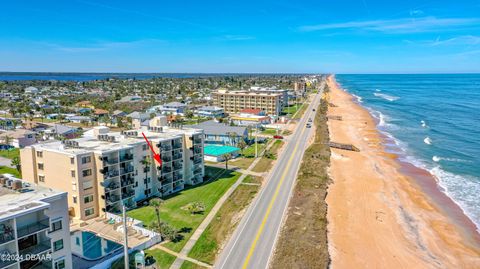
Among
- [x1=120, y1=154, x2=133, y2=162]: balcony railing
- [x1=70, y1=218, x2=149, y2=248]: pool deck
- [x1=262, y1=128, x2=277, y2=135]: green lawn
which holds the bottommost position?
[x1=70, y1=218, x2=149, y2=248]: pool deck

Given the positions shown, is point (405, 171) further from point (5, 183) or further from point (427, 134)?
point (5, 183)

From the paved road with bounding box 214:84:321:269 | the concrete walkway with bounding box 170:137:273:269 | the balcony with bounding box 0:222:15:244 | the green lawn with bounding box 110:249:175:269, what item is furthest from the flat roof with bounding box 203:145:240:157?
the balcony with bounding box 0:222:15:244

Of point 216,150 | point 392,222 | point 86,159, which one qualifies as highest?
point 86,159

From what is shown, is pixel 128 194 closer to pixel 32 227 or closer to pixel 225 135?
pixel 32 227

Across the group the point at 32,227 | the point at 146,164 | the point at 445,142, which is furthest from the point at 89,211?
the point at 445,142

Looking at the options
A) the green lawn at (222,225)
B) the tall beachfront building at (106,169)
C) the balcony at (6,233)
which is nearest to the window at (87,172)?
the tall beachfront building at (106,169)

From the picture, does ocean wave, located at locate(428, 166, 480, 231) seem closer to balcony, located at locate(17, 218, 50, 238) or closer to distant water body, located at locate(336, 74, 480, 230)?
distant water body, located at locate(336, 74, 480, 230)

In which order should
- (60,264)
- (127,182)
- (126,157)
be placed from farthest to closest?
1. (127,182)
2. (126,157)
3. (60,264)

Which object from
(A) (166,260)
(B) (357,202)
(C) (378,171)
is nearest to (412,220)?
(B) (357,202)
